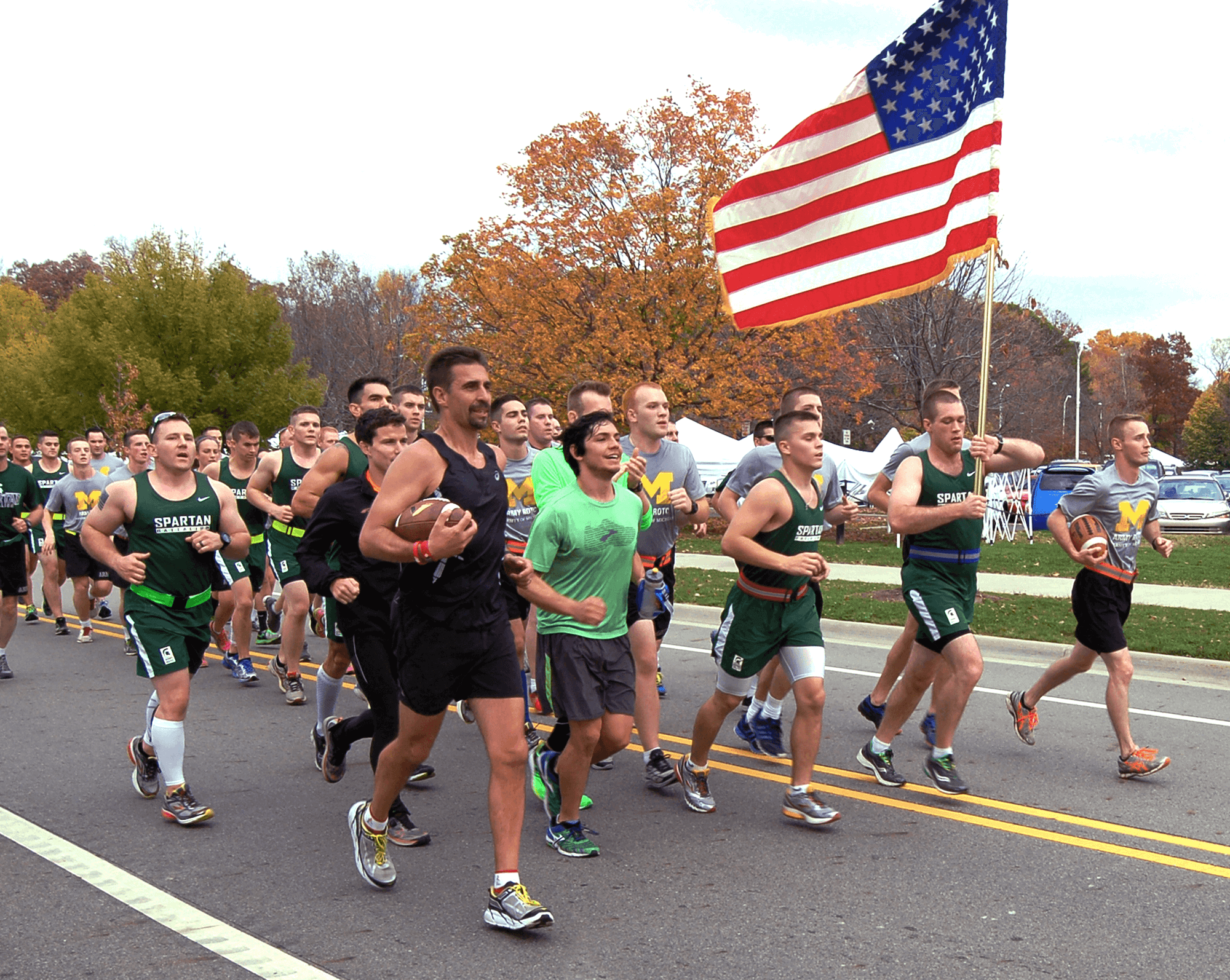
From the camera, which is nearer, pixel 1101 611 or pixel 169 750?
pixel 169 750

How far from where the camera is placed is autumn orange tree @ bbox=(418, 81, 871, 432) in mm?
25375

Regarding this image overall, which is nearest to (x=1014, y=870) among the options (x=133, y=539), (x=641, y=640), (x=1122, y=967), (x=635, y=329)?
(x=1122, y=967)

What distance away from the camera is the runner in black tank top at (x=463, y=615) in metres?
4.11

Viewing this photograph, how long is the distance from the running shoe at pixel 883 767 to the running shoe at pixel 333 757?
278cm

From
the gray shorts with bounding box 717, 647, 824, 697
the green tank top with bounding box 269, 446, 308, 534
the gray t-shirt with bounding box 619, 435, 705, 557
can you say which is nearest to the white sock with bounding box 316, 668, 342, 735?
the gray t-shirt with bounding box 619, 435, 705, 557

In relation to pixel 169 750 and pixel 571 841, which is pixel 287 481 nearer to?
pixel 169 750

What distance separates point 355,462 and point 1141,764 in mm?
4608

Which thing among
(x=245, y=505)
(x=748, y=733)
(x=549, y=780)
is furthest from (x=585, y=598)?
(x=245, y=505)

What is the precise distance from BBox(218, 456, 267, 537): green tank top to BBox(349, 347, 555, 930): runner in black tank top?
650 centimetres

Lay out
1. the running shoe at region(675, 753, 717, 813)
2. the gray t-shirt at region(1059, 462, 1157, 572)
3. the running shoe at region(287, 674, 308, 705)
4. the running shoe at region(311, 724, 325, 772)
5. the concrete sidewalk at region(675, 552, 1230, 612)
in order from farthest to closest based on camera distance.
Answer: the concrete sidewalk at region(675, 552, 1230, 612) < the running shoe at region(287, 674, 308, 705) < the gray t-shirt at region(1059, 462, 1157, 572) < the running shoe at region(311, 724, 325, 772) < the running shoe at region(675, 753, 717, 813)

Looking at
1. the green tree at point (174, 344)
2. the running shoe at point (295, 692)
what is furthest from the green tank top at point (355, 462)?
the green tree at point (174, 344)

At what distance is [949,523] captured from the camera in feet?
19.7

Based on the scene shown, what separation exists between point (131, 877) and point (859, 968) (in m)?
2.98

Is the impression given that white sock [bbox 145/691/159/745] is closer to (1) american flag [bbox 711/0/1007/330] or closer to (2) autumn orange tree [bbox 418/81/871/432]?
(1) american flag [bbox 711/0/1007/330]
